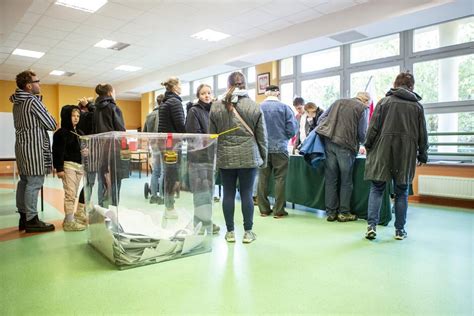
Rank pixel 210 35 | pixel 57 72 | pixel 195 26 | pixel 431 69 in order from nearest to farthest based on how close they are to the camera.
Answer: pixel 431 69 → pixel 195 26 → pixel 210 35 → pixel 57 72

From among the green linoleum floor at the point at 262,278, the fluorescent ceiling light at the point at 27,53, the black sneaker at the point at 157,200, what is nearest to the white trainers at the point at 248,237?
the green linoleum floor at the point at 262,278

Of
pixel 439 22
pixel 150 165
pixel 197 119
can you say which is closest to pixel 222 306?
pixel 150 165

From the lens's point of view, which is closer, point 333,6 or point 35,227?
point 35,227

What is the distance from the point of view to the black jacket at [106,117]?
3.22m

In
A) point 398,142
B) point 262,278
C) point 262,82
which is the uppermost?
point 262,82

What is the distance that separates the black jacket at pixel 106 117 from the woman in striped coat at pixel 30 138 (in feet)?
1.40

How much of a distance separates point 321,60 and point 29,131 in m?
5.68

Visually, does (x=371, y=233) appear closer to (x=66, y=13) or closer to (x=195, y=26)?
(x=195, y=26)

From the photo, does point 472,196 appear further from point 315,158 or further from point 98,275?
point 98,275

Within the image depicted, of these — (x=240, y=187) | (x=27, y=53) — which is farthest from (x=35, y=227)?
(x=27, y=53)

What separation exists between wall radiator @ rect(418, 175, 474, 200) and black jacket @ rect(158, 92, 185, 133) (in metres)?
3.58

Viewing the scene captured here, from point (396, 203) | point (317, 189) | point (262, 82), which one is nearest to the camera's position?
point (396, 203)

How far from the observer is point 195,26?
6152 mm

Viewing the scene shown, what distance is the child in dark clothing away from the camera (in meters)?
3.32
